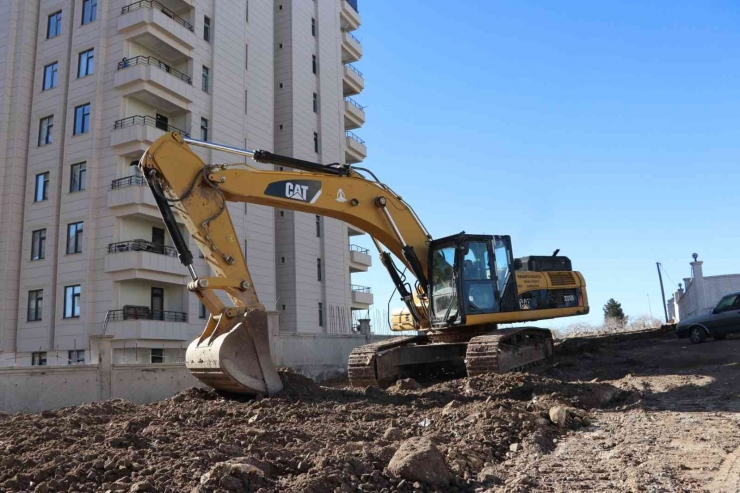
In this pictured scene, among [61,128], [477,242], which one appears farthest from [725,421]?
[61,128]

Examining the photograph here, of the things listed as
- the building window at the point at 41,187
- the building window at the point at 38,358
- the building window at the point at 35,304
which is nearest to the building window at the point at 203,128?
the building window at the point at 41,187

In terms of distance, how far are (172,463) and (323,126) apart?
34.2m

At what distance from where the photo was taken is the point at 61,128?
89.1 feet

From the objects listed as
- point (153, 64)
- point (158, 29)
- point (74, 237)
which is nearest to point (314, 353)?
point (74, 237)

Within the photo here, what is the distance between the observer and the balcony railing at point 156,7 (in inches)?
1045

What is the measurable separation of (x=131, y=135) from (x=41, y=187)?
5.85 metres

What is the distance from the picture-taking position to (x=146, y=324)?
2400cm

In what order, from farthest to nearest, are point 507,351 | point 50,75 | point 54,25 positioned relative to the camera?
point 54,25 → point 50,75 → point 507,351

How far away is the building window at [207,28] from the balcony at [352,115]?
534 inches

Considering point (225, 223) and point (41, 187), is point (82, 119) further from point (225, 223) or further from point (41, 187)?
point (225, 223)

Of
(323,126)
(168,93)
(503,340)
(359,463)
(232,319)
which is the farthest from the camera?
(323,126)

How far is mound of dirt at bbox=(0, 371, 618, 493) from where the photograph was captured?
5.16 m

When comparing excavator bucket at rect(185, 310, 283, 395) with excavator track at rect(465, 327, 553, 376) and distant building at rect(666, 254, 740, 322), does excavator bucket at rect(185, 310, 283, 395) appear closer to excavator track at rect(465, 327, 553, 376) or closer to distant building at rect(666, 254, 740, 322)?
excavator track at rect(465, 327, 553, 376)

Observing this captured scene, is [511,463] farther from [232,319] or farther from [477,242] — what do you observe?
[477,242]
